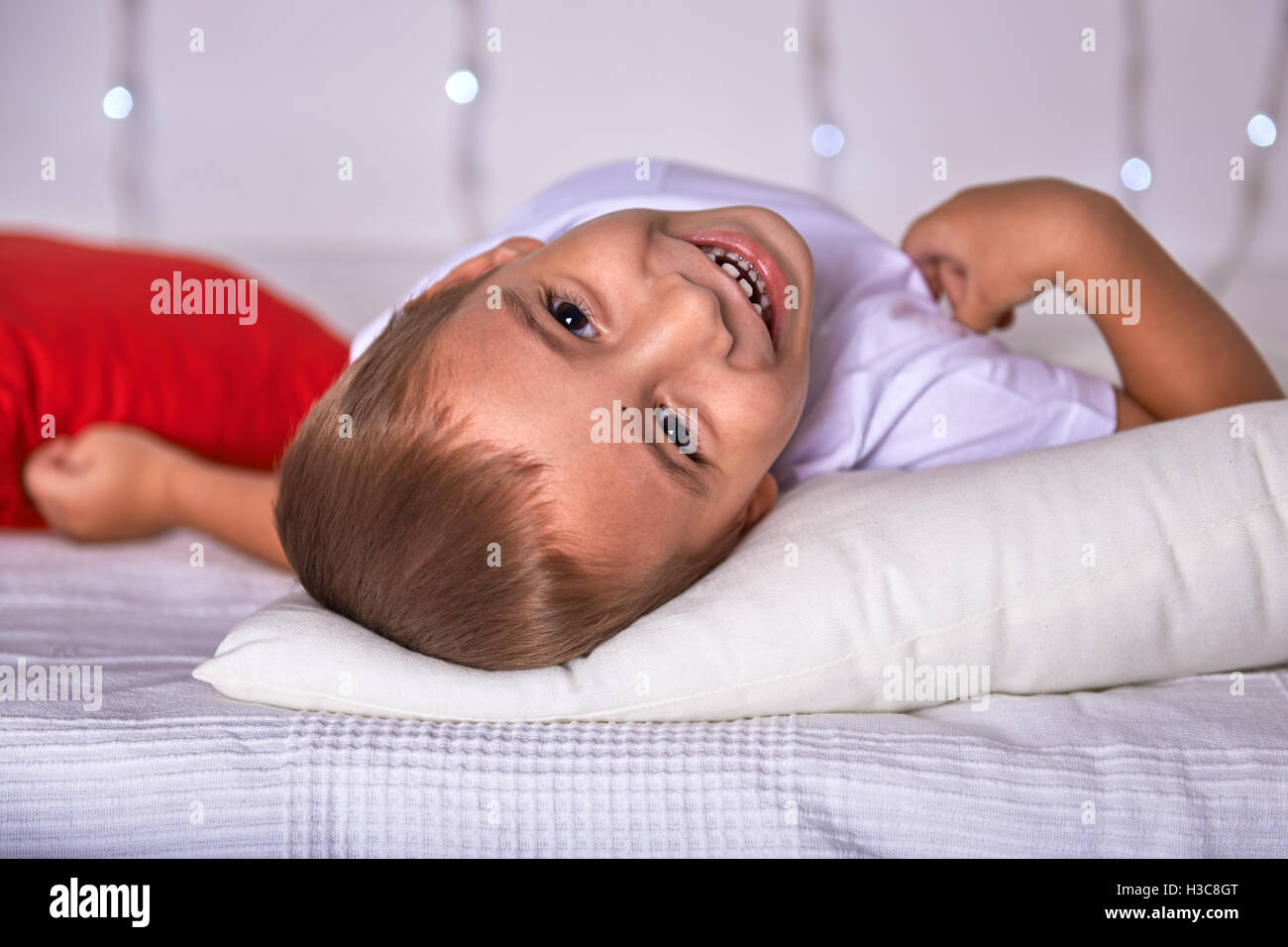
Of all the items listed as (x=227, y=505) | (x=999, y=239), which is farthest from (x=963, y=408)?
(x=227, y=505)

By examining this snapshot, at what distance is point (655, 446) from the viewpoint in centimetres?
96

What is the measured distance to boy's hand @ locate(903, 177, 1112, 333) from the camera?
122cm

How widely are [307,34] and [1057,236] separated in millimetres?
1980

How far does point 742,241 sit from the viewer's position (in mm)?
1048

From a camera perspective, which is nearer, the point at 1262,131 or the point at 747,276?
Answer: the point at 747,276

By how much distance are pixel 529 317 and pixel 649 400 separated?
0.12 meters

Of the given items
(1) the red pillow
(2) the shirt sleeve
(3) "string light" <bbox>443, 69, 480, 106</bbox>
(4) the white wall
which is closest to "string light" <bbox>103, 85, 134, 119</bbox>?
(4) the white wall

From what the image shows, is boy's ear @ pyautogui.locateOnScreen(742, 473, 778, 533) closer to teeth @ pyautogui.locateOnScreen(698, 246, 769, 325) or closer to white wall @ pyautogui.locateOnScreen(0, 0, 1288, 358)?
teeth @ pyautogui.locateOnScreen(698, 246, 769, 325)

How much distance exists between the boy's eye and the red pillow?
27.1 inches

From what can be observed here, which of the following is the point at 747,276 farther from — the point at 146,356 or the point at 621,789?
the point at 146,356

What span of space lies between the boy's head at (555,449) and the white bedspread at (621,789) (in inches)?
4.7

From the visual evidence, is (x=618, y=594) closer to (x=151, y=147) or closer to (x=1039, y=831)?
(x=1039, y=831)

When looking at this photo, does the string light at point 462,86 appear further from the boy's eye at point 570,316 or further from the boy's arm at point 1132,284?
the boy's eye at point 570,316
